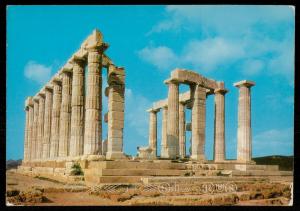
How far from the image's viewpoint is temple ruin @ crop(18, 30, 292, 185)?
23578mm

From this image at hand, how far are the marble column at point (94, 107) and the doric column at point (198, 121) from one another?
472 inches

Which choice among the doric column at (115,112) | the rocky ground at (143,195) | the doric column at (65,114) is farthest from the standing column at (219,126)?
the rocky ground at (143,195)

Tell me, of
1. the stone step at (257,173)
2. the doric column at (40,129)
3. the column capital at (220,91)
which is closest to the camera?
the stone step at (257,173)

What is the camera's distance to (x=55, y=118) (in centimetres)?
3369

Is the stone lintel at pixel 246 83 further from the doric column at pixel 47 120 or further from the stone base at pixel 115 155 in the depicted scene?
the doric column at pixel 47 120

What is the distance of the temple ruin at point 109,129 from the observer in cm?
2358

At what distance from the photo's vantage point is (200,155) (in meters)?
34.6

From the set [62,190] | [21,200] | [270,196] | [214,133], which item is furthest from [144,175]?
[214,133]

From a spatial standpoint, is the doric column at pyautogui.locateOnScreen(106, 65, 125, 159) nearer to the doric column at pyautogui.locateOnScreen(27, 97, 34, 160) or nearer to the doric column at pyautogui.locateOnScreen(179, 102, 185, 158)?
the doric column at pyautogui.locateOnScreen(179, 102, 185, 158)

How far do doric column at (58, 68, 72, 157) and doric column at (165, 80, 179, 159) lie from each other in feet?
27.2

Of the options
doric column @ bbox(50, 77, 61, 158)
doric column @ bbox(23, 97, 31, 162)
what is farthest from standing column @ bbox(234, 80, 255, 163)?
doric column @ bbox(23, 97, 31, 162)

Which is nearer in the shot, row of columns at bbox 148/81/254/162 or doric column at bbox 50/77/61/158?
doric column at bbox 50/77/61/158

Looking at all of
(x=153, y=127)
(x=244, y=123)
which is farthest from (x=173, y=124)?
(x=153, y=127)
